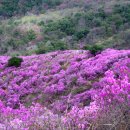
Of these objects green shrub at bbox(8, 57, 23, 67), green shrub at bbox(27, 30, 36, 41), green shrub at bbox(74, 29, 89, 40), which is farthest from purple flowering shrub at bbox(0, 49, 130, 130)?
green shrub at bbox(27, 30, 36, 41)

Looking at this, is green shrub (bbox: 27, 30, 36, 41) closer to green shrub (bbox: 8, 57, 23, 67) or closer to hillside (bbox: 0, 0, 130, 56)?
hillside (bbox: 0, 0, 130, 56)

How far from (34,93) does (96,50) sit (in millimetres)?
4690

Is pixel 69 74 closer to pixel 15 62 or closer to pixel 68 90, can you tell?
pixel 68 90

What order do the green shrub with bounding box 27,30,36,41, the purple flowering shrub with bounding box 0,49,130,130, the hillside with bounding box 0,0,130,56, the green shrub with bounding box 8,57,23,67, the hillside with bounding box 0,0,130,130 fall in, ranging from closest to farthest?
the purple flowering shrub with bounding box 0,49,130,130 < the hillside with bounding box 0,0,130,130 < the green shrub with bounding box 8,57,23,67 < the hillside with bounding box 0,0,130,56 < the green shrub with bounding box 27,30,36,41

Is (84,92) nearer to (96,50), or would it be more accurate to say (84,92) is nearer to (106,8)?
(96,50)

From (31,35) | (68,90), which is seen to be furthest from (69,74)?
(31,35)

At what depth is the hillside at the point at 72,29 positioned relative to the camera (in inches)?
1937

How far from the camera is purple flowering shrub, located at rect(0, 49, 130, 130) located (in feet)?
18.9

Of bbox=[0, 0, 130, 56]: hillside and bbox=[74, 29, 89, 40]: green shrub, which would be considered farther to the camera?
bbox=[74, 29, 89, 40]: green shrub

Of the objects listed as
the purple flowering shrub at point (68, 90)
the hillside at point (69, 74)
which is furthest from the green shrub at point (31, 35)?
the purple flowering shrub at point (68, 90)

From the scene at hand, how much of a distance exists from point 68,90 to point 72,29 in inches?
1572

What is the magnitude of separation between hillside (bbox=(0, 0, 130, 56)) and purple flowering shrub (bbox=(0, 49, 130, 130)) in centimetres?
2340

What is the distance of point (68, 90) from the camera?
660 inches

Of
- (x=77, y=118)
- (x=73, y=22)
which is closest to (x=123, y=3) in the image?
(x=73, y=22)
